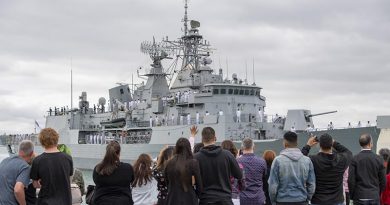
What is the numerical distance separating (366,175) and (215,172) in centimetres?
205

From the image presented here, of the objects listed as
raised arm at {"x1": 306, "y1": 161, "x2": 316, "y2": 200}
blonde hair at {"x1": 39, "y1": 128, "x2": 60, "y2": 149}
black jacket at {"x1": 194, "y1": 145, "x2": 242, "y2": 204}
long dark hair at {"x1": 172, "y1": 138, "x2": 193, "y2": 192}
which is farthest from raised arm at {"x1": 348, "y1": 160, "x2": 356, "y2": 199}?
blonde hair at {"x1": 39, "y1": 128, "x2": 60, "y2": 149}

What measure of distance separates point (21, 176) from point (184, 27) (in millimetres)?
35671

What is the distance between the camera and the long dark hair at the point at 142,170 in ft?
21.2

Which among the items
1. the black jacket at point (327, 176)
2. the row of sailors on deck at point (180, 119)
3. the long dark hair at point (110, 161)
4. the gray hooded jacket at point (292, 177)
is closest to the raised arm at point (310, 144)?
the black jacket at point (327, 176)

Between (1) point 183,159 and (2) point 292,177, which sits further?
(2) point 292,177

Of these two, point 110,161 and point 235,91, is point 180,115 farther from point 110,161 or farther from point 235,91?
point 110,161

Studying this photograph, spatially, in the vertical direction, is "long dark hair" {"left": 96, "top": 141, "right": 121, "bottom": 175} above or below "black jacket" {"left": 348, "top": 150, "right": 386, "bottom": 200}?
above

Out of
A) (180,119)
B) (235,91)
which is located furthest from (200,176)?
(235,91)

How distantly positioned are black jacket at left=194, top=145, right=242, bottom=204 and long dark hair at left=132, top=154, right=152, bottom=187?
2.43ft

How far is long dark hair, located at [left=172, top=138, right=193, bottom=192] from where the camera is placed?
18.7 ft

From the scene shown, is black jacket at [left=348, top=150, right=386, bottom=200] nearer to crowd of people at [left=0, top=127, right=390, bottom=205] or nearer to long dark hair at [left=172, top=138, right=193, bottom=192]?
crowd of people at [left=0, top=127, right=390, bottom=205]

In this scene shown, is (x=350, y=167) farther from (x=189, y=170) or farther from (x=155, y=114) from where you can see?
(x=155, y=114)

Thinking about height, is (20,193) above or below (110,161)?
below

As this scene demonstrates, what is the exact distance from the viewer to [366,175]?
6.73 meters
